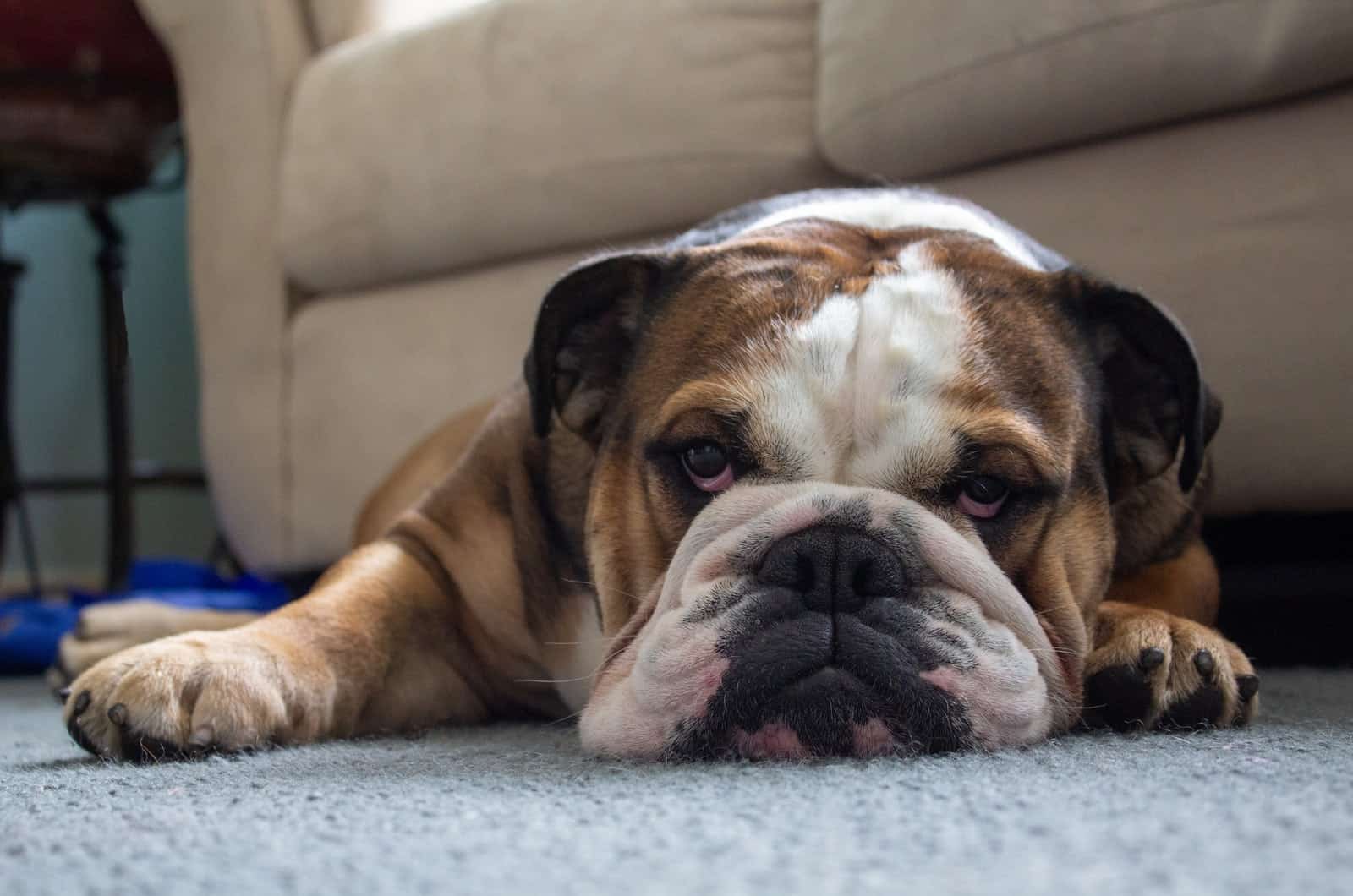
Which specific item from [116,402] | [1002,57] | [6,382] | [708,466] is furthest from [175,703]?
[6,382]

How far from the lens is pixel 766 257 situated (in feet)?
4.61

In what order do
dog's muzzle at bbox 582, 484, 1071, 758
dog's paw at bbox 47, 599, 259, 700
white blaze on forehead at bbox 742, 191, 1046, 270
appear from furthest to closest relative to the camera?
dog's paw at bbox 47, 599, 259, 700
white blaze on forehead at bbox 742, 191, 1046, 270
dog's muzzle at bbox 582, 484, 1071, 758

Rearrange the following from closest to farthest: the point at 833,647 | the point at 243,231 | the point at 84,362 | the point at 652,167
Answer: the point at 833,647 < the point at 652,167 < the point at 243,231 < the point at 84,362

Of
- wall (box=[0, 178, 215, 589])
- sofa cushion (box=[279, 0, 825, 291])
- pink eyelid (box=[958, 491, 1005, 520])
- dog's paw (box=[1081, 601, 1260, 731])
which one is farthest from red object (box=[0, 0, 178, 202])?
dog's paw (box=[1081, 601, 1260, 731])

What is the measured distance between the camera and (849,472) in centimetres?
122

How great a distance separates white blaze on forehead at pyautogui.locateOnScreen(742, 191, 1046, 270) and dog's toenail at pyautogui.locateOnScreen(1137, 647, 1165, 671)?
0.47 metres

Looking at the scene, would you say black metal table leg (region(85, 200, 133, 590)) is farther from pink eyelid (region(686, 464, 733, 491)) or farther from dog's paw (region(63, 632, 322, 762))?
pink eyelid (region(686, 464, 733, 491))

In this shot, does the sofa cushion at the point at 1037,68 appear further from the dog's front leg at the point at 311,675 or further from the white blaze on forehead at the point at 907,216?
the dog's front leg at the point at 311,675

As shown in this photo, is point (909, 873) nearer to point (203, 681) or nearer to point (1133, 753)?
point (1133, 753)

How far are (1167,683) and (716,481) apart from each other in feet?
1.48

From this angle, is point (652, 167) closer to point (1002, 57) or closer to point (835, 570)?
point (1002, 57)

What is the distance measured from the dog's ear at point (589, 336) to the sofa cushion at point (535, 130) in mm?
832

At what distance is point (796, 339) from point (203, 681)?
629 millimetres

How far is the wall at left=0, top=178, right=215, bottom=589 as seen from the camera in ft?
14.8
